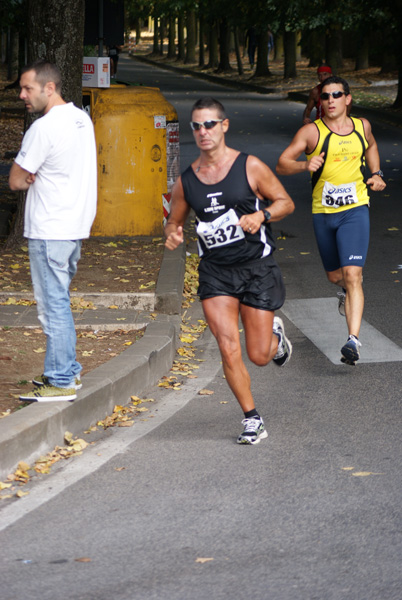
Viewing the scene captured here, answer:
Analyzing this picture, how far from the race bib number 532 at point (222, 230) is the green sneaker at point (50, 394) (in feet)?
3.80

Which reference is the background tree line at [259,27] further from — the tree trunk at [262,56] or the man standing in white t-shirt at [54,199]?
the man standing in white t-shirt at [54,199]

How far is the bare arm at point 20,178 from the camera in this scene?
5.44 metres

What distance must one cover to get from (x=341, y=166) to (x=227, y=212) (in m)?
2.08

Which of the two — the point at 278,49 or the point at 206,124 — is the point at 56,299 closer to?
the point at 206,124

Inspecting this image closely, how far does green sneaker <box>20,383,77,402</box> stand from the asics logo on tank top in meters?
1.29

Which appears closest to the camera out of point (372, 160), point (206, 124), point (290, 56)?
point (206, 124)

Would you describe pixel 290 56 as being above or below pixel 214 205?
above

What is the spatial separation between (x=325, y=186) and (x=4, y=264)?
12.3ft

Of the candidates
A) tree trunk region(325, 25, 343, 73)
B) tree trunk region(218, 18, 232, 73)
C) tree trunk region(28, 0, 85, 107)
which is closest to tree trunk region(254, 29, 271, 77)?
tree trunk region(325, 25, 343, 73)

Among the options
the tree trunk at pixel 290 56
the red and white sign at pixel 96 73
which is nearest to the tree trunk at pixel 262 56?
the tree trunk at pixel 290 56

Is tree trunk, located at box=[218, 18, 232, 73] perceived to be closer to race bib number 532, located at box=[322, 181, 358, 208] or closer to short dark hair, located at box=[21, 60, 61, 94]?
race bib number 532, located at box=[322, 181, 358, 208]

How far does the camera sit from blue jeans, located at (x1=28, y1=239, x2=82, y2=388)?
18.4 feet

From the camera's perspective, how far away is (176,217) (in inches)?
222

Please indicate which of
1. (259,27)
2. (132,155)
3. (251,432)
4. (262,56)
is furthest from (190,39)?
(251,432)
